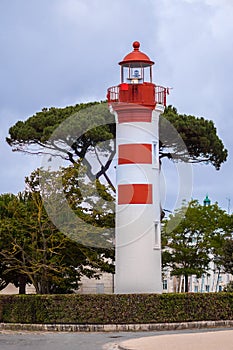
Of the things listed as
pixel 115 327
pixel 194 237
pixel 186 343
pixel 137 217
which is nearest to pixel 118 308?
pixel 115 327

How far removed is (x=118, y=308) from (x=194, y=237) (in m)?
14.9

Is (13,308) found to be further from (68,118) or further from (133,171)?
(68,118)

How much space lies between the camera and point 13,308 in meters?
31.0

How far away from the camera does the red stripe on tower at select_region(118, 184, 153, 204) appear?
31359 mm

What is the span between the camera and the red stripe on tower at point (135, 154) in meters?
31.6

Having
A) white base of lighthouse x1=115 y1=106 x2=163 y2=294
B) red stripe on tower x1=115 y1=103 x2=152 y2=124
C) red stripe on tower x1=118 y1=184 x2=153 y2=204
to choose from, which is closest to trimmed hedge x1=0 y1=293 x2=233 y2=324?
white base of lighthouse x1=115 y1=106 x2=163 y2=294

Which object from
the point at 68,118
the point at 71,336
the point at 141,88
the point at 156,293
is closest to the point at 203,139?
the point at 68,118

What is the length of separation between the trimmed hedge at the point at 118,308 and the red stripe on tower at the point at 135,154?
522cm

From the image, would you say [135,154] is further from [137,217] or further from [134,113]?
[137,217]

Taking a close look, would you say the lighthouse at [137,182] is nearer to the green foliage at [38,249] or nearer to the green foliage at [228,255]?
the green foliage at [38,249]

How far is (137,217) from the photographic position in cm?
3144

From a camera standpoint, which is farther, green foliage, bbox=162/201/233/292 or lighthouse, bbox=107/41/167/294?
green foliage, bbox=162/201/233/292

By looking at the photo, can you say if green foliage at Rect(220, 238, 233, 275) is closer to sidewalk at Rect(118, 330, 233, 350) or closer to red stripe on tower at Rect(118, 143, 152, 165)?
red stripe on tower at Rect(118, 143, 152, 165)

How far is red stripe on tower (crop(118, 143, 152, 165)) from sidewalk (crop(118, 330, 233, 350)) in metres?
9.30
